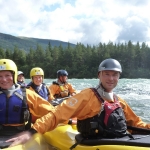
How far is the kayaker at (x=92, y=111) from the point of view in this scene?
3.20 metres

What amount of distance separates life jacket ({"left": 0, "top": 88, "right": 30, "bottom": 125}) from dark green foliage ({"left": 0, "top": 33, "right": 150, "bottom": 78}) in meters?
65.4

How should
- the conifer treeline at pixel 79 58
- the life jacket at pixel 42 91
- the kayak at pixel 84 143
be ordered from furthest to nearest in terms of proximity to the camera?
1. the conifer treeline at pixel 79 58
2. the life jacket at pixel 42 91
3. the kayak at pixel 84 143

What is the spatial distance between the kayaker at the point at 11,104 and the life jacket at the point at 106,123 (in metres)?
0.92

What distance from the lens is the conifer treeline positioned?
72250 millimetres

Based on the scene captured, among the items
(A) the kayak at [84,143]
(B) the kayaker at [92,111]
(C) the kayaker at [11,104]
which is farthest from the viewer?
(C) the kayaker at [11,104]

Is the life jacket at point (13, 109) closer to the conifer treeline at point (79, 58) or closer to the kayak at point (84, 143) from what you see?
the kayak at point (84, 143)

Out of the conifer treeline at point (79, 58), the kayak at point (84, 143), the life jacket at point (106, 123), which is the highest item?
the conifer treeline at point (79, 58)

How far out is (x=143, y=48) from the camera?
80.5 metres

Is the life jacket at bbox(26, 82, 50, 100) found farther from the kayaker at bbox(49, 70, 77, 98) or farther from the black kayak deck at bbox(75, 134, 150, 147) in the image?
the black kayak deck at bbox(75, 134, 150, 147)

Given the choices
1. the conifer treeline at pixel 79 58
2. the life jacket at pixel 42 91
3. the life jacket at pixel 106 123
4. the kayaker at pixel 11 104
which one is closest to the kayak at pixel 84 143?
the life jacket at pixel 106 123

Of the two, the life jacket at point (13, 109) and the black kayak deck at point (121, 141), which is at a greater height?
the life jacket at point (13, 109)

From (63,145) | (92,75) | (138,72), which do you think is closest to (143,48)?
(138,72)

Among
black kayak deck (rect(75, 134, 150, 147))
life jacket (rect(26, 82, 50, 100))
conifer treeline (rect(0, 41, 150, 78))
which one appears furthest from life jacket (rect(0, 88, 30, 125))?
conifer treeline (rect(0, 41, 150, 78))

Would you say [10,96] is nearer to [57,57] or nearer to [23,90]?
[23,90]
